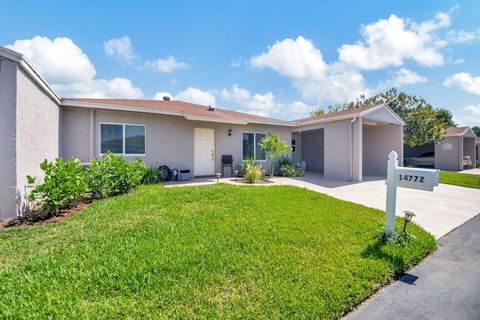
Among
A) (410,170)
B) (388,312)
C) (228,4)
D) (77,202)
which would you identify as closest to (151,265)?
(388,312)

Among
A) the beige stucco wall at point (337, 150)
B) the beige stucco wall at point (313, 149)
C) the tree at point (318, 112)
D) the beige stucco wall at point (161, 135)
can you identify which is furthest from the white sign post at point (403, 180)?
the tree at point (318, 112)

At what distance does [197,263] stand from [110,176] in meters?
5.00

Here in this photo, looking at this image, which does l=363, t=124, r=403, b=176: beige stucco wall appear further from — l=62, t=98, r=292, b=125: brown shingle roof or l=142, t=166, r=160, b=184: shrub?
l=142, t=166, r=160, b=184: shrub

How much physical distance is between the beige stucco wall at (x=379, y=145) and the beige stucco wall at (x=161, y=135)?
660 centimetres

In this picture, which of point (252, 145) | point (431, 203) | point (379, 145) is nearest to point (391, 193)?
point (431, 203)

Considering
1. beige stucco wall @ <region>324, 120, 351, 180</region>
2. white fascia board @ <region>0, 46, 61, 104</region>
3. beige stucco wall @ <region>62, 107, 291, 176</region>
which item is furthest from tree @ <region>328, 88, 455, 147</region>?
white fascia board @ <region>0, 46, 61, 104</region>

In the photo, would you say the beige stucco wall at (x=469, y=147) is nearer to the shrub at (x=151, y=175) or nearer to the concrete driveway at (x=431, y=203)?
the concrete driveway at (x=431, y=203)

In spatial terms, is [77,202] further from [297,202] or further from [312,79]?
[312,79]

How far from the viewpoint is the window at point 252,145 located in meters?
12.1

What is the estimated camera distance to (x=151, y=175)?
8.86 meters

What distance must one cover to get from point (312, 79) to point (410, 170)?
16.2 meters

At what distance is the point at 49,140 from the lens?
669 cm

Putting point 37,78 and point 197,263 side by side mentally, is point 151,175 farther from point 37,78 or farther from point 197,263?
point 197,263

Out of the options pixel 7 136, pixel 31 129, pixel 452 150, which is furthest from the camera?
pixel 452 150
